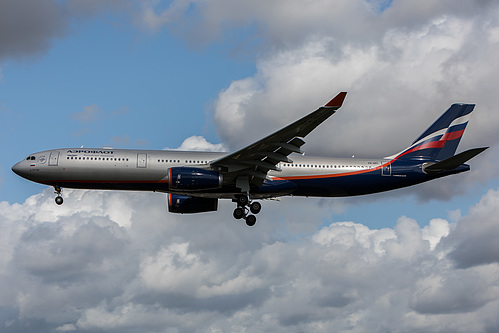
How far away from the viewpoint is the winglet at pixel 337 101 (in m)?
37.7

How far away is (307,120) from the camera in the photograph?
40.2 m

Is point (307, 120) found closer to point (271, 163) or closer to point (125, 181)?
point (271, 163)

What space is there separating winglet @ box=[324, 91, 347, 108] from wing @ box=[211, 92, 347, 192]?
73 centimetres

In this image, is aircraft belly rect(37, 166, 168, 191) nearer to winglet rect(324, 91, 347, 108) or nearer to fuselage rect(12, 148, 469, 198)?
fuselage rect(12, 148, 469, 198)

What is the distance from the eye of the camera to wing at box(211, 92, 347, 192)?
41.0 metres

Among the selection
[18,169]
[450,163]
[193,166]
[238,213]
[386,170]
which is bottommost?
[238,213]

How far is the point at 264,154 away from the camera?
44.9 metres

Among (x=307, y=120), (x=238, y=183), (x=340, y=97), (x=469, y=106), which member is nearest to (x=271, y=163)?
(x=238, y=183)

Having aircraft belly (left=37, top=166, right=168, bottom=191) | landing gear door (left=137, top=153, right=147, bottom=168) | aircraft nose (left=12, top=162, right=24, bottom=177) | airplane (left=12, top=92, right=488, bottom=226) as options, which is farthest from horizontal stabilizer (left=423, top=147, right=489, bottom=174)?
aircraft nose (left=12, top=162, right=24, bottom=177)

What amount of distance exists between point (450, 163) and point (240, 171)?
44.2 feet

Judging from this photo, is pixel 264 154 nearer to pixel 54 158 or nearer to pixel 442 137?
pixel 54 158

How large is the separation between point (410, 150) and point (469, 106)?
19.9 feet

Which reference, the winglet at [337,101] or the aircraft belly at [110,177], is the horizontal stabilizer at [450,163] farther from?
the aircraft belly at [110,177]

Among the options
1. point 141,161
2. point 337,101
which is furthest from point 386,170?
point 141,161
